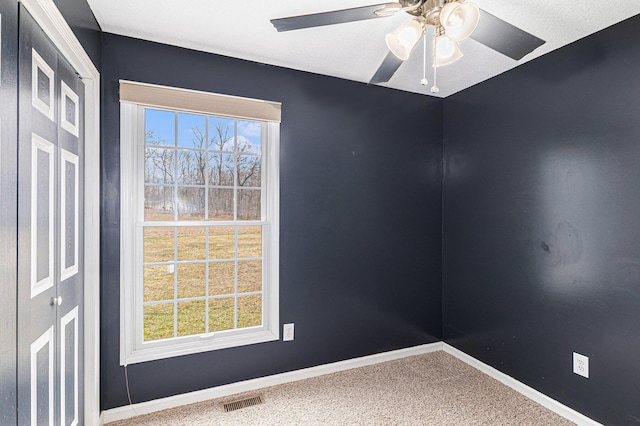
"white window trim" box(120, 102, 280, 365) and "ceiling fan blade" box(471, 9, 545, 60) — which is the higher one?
"ceiling fan blade" box(471, 9, 545, 60)

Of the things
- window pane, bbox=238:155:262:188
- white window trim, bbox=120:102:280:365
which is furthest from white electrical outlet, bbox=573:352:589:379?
window pane, bbox=238:155:262:188

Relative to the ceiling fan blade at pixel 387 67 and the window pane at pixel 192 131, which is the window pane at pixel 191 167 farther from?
the ceiling fan blade at pixel 387 67

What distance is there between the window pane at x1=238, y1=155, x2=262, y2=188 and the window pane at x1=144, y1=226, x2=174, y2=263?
2.06 feet

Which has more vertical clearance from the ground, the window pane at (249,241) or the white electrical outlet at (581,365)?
the window pane at (249,241)

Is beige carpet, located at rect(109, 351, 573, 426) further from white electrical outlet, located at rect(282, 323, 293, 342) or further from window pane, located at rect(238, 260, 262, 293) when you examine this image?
window pane, located at rect(238, 260, 262, 293)

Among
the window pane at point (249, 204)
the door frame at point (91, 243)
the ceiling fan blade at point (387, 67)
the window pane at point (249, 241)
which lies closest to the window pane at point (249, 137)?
the window pane at point (249, 204)

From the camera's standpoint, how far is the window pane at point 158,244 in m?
2.33

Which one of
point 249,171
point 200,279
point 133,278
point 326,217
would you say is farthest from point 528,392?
point 133,278

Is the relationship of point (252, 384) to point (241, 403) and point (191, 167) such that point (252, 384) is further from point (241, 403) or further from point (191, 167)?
point (191, 167)

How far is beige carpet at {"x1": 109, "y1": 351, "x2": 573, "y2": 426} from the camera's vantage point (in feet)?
7.12

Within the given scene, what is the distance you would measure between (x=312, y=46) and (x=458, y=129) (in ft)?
5.23

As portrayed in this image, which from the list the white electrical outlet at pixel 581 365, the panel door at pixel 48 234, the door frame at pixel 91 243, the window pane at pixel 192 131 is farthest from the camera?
the window pane at pixel 192 131

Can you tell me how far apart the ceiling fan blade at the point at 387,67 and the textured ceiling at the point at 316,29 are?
13.0 inches

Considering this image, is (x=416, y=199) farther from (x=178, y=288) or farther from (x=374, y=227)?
(x=178, y=288)
